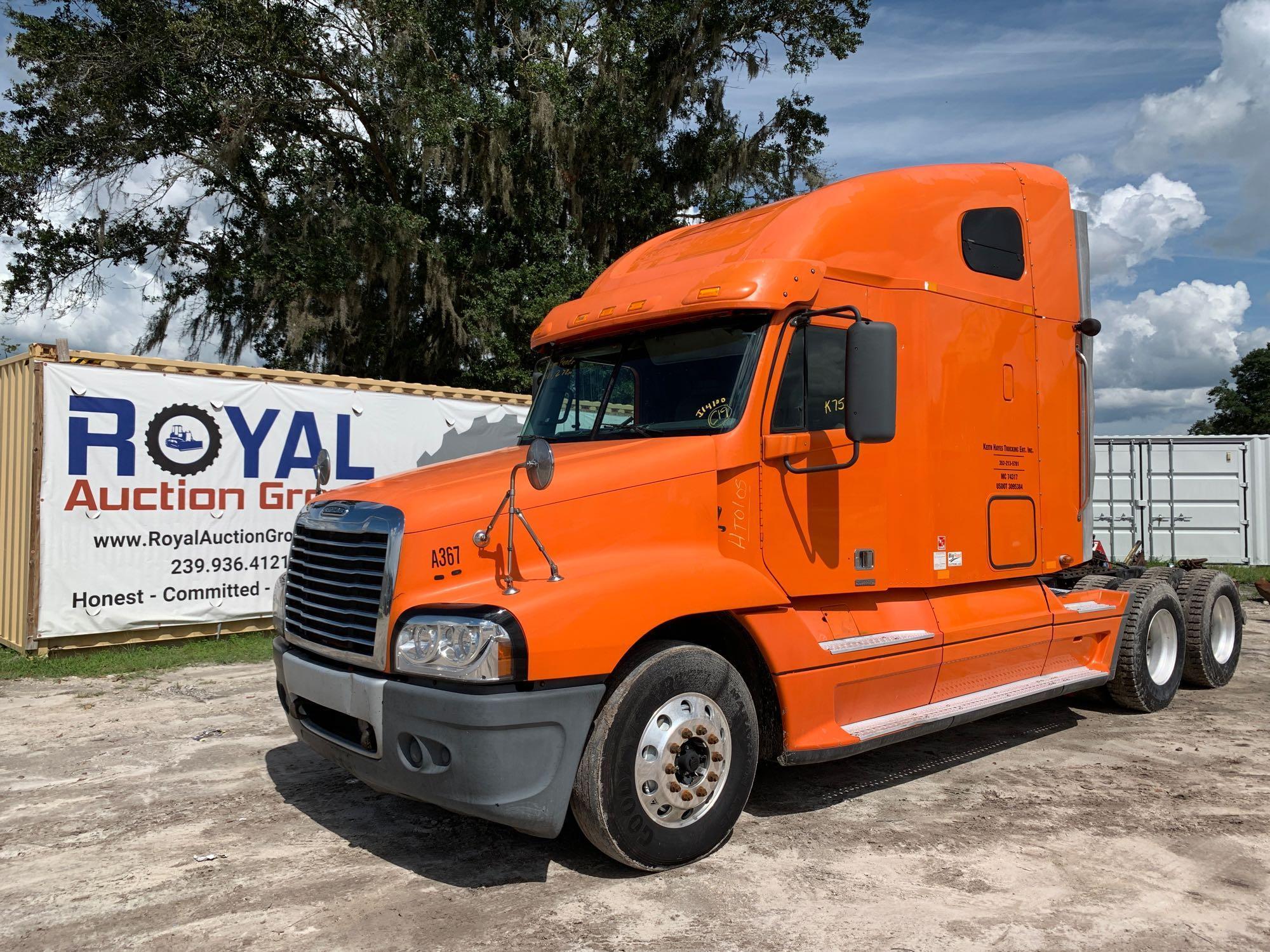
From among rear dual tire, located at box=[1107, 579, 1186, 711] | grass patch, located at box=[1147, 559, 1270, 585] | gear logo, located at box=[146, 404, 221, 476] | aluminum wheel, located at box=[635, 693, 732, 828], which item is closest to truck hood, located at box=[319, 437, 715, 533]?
aluminum wheel, located at box=[635, 693, 732, 828]

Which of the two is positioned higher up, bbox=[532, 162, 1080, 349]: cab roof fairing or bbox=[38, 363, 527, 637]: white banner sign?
bbox=[532, 162, 1080, 349]: cab roof fairing

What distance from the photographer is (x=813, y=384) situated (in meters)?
5.00

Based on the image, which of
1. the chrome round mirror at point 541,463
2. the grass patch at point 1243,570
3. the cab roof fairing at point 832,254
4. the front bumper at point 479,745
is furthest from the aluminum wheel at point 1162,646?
the grass patch at point 1243,570

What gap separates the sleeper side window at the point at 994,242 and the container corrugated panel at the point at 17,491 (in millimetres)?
8709

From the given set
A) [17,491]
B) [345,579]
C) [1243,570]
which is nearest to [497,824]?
[345,579]

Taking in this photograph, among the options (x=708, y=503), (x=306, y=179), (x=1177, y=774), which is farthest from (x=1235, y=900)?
(x=306, y=179)

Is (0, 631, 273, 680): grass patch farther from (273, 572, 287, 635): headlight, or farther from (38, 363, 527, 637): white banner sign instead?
(273, 572, 287, 635): headlight

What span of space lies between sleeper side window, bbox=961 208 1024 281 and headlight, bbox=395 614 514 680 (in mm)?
4029

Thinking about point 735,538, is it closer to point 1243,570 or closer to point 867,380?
point 867,380

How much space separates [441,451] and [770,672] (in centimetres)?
884

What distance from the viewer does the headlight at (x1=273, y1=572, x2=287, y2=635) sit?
4859 mm

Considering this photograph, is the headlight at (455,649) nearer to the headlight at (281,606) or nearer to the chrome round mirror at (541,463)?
the chrome round mirror at (541,463)

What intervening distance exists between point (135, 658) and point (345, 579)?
658 centimetres

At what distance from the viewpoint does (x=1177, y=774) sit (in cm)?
578
